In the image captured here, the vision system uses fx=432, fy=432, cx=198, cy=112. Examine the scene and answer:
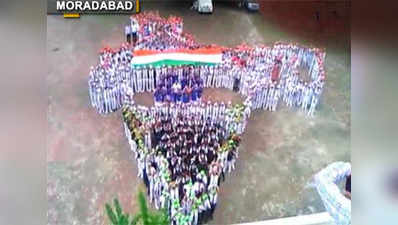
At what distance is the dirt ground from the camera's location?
174cm

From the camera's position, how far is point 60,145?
5.70ft

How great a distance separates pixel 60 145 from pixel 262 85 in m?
0.88

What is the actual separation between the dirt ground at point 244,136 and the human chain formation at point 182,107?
4 centimetres

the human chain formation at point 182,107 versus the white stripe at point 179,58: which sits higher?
the white stripe at point 179,58

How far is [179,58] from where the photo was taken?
1811mm

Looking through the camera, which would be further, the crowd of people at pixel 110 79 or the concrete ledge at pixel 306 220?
the concrete ledge at pixel 306 220

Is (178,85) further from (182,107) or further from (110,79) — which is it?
(110,79)

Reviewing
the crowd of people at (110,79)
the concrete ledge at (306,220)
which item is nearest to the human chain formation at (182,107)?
the crowd of people at (110,79)

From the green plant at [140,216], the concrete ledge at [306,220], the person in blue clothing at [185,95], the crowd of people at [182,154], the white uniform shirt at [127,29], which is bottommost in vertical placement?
the concrete ledge at [306,220]

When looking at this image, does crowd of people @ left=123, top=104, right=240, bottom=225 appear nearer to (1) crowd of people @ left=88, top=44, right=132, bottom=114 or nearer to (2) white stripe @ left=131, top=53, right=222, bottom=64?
(1) crowd of people @ left=88, top=44, right=132, bottom=114

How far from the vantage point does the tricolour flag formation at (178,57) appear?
1790 mm

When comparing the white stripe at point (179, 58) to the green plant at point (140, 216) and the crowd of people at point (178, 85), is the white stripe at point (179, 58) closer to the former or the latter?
the crowd of people at point (178, 85)
